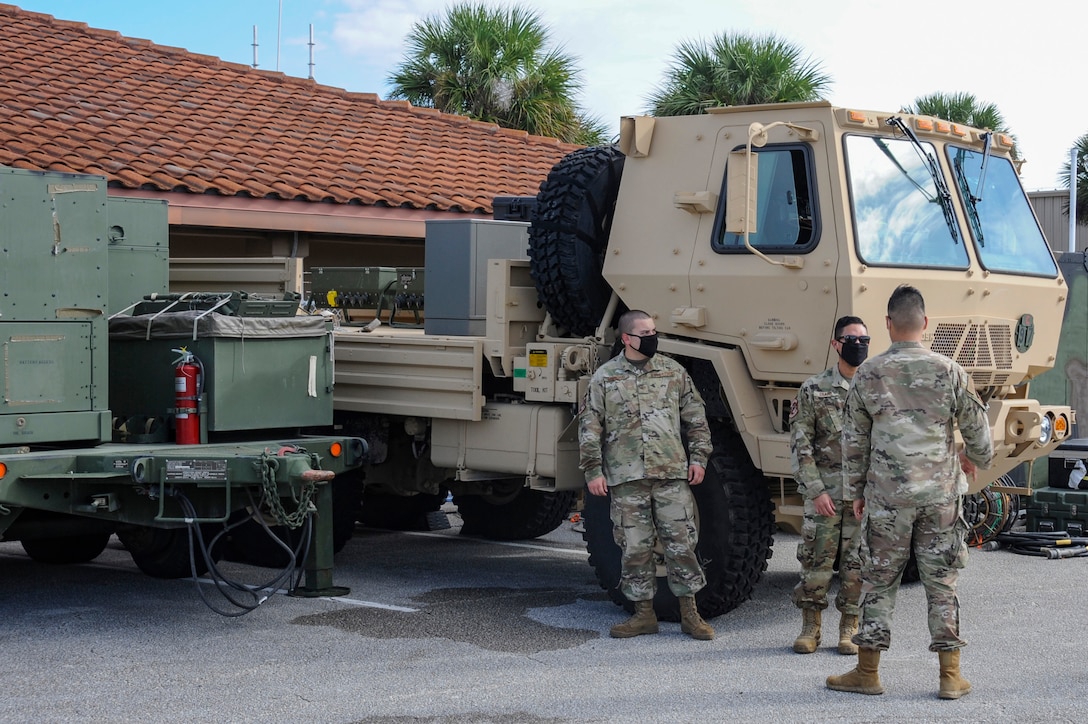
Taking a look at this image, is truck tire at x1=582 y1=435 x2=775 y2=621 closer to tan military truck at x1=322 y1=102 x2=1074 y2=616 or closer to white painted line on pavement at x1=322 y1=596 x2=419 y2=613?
tan military truck at x1=322 y1=102 x2=1074 y2=616

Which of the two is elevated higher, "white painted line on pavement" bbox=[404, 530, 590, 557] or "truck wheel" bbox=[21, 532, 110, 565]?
"truck wheel" bbox=[21, 532, 110, 565]

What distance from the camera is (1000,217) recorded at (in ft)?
26.2

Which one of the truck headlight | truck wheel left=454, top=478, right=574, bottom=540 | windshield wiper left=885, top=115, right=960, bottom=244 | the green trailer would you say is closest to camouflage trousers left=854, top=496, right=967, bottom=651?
the truck headlight

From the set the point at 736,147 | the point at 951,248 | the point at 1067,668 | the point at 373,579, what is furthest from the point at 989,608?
the point at 373,579

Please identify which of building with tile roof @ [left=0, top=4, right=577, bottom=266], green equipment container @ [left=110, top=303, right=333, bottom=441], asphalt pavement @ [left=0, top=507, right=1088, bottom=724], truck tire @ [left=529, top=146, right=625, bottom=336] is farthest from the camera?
building with tile roof @ [left=0, top=4, right=577, bottom=266]

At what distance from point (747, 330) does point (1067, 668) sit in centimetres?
230

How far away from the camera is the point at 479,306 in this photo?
346 inches

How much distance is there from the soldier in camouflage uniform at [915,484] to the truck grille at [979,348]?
1.26 meters

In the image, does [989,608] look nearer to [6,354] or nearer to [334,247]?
[6,354]

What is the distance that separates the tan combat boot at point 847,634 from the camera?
22.6 ft

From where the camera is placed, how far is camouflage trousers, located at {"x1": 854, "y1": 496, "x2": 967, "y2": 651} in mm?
5973

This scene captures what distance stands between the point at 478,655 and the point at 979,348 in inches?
123

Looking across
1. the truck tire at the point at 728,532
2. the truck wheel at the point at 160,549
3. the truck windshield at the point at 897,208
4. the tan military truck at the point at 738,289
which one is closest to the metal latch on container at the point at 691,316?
the tan military truck at the point at 738,289

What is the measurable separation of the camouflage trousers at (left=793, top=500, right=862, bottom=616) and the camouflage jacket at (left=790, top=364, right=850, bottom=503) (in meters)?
0.12
